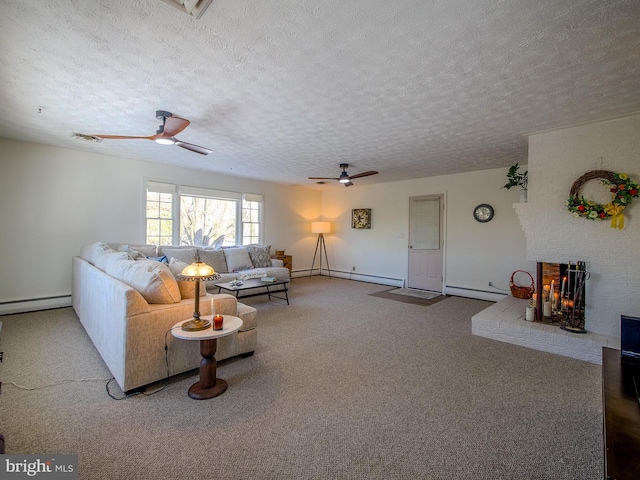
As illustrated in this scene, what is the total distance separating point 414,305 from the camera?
5.20m

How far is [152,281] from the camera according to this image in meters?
2.48

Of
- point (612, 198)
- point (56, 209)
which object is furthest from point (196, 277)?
point (612, 198)

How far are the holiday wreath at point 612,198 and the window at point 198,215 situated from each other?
231 inches

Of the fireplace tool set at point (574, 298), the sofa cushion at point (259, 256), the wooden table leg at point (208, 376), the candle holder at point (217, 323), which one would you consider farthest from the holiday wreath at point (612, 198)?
the sofa cushion at point (259, 256)

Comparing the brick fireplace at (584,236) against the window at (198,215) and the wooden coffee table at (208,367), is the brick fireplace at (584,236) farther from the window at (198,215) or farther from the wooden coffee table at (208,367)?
the window at (198,215)

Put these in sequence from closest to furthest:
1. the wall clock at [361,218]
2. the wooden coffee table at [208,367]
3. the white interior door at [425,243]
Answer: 1. the wooden coffee table at [208,367]
2. the white interior door at [425,243]
3. the wall clock at [361,218]

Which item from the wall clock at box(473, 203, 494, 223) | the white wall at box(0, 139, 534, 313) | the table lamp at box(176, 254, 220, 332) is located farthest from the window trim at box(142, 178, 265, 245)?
the wall clock at box(473, 203, 494, 223)

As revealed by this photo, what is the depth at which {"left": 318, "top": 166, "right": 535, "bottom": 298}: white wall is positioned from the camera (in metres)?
5.46

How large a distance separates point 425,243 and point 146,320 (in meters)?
5.69

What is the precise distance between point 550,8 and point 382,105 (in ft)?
4.75

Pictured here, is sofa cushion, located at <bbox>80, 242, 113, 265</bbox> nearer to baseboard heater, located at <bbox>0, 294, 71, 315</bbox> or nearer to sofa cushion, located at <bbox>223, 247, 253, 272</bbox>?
baseboard heater, located at <bbox>0, 294, 71, 315</bbox>

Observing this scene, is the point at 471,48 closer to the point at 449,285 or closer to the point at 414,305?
the point at 414,305

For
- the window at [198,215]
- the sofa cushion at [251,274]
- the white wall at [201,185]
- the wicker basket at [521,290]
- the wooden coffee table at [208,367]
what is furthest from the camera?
the window at [198,215]

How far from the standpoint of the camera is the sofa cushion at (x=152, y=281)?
8.14ft
